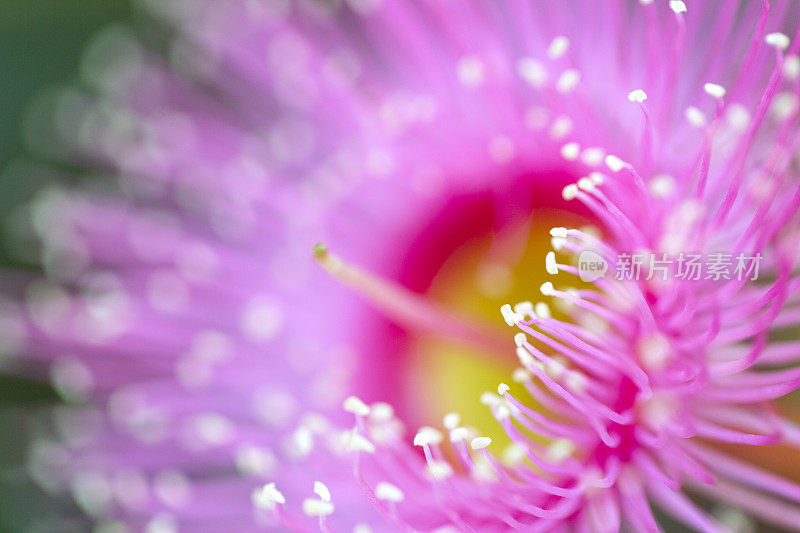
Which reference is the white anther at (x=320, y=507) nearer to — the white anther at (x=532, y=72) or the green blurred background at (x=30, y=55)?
the white anther at (x=532, y=72)

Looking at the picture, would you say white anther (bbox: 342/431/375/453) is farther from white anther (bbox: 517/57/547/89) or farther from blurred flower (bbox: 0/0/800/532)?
white anther (bbox: 517/57/547/89)

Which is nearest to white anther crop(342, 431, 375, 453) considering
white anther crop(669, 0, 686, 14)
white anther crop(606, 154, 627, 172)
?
white anther crop(606, 154, 627, 172)

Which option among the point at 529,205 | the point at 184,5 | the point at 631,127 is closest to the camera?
the point at 631,127

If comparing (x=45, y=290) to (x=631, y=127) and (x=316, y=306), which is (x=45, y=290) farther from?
(x=631, y=127)

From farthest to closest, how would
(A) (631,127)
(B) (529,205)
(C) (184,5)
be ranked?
(C) (184,5) → (B) (529,205) → (A) (631,127)

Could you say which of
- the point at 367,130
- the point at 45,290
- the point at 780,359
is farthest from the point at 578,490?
the point at 45,290

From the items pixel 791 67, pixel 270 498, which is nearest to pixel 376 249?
pixel 270 498

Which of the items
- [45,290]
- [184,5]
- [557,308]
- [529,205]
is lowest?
[557,308]
